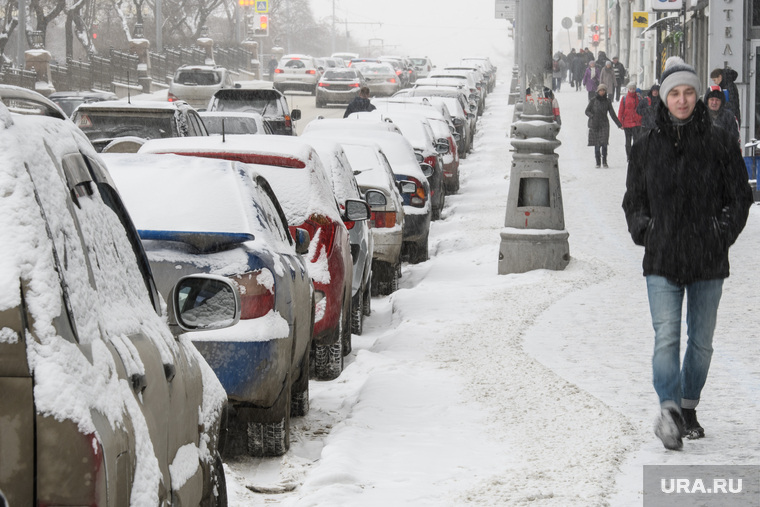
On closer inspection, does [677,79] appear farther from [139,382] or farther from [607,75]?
[607,75]

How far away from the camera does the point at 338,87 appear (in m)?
47.9

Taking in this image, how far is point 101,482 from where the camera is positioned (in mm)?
2385

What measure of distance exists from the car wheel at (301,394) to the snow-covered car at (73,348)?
12.4 feet

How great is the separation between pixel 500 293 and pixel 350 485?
237 inches

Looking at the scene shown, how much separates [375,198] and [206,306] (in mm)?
7355

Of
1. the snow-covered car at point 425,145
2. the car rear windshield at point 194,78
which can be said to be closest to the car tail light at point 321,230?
the snow-covered car at point 425,145

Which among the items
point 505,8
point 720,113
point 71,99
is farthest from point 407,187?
point 505,8

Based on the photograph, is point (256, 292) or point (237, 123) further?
point (237, 123)

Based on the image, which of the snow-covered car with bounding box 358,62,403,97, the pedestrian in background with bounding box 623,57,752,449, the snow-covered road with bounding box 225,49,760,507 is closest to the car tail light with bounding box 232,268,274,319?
the snow-covered road with bounding box 225,49,760,507

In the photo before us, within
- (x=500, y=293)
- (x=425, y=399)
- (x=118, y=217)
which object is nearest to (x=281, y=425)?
(x=425, y=399)

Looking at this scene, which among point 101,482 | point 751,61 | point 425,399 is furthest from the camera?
point 751,61

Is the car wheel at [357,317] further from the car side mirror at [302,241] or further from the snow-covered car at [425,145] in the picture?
the snow-covered car at [425,145]

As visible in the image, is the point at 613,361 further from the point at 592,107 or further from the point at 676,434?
the point at 592,107

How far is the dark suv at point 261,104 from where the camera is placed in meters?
27.1
